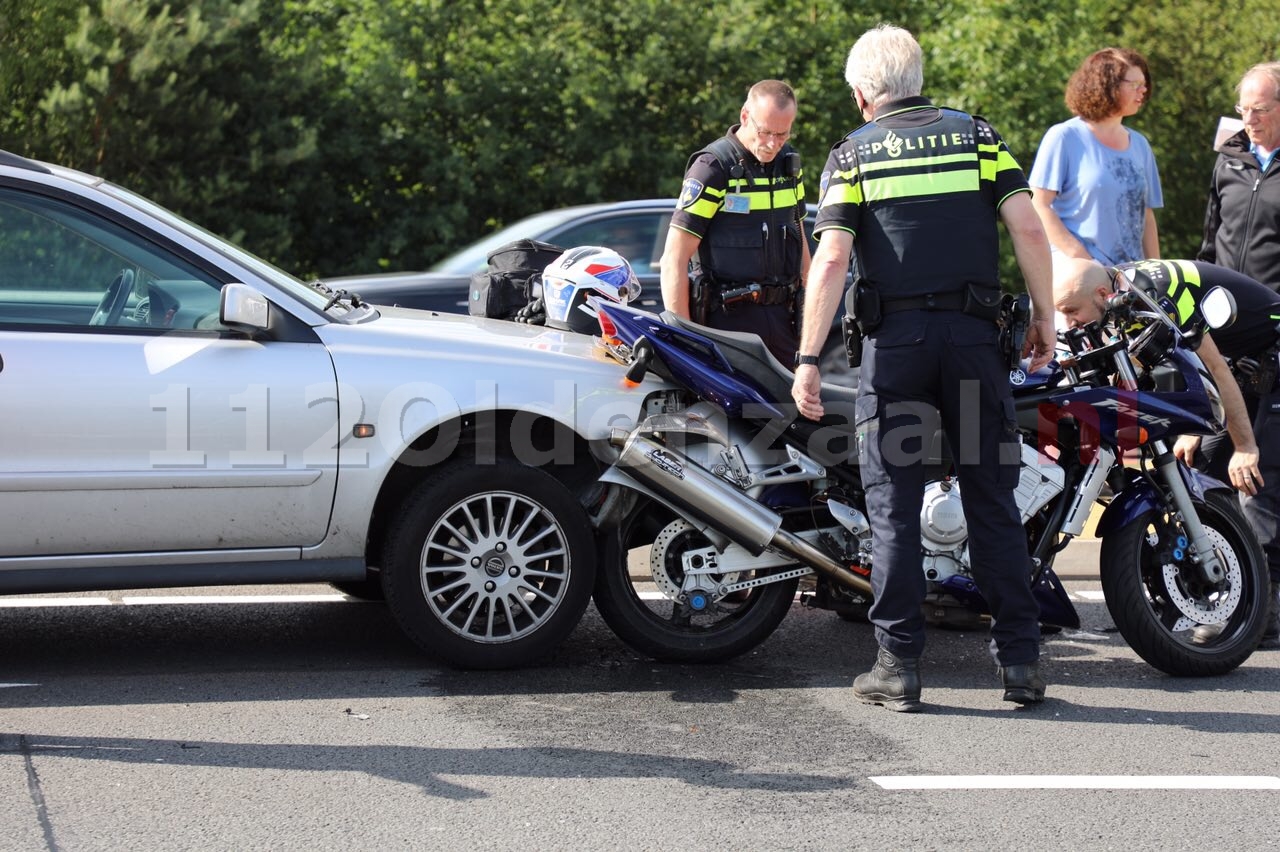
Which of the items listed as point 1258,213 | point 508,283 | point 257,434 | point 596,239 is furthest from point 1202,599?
point 596,239

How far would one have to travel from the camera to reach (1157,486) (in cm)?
549

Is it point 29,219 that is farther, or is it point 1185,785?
point 29,219

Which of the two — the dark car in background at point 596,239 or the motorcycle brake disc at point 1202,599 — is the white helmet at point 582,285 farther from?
the dark car in background at point 596,239

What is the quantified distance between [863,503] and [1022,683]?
789 millimetres

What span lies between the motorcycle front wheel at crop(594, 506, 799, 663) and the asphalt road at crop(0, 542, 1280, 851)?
0.34 ft

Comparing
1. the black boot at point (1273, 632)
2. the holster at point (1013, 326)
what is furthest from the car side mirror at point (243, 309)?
the black boot at point (1273, 632)

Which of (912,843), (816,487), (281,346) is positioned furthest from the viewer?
(816,487)

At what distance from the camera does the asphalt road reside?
402 centimetres

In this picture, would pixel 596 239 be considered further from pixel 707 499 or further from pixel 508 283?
pixel 707 499

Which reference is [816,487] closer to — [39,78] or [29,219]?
[29,219]

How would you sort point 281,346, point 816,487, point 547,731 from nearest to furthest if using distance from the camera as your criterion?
point 547,731 → point 281,346 → point 816,487

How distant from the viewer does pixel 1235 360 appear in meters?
6.04

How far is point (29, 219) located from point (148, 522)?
100 centimetres

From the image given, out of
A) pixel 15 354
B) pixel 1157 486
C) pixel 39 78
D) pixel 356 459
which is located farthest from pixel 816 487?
pixel 39 78
